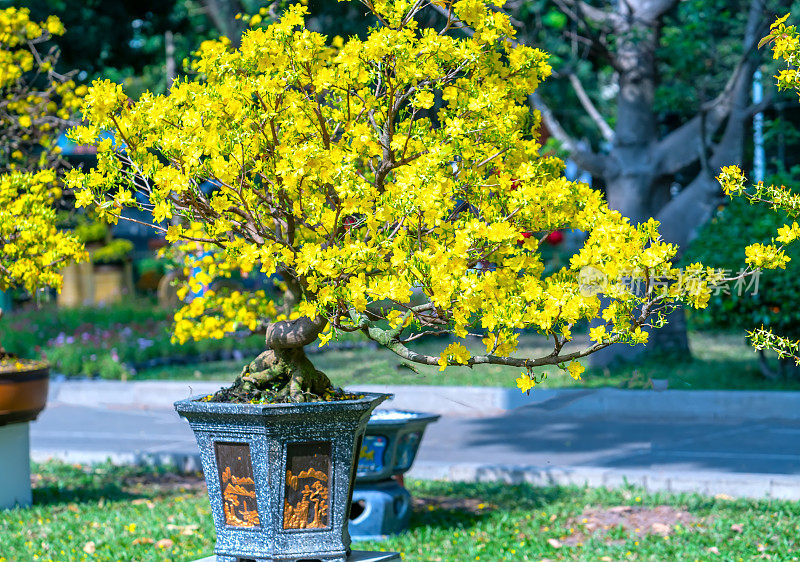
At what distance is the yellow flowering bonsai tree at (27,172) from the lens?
4.75 metres

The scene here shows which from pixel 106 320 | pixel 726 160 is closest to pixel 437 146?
pixel 726 160

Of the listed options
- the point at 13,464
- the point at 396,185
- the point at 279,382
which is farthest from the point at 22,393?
the point at 396,185

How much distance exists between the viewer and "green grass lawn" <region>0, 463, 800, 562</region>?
509cm

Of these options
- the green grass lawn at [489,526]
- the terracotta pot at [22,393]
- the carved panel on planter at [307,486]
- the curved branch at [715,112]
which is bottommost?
the green grass lawn at [489,526]

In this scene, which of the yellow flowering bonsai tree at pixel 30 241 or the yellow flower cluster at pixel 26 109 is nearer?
the yellow flowering bonsai tree at pixel 30 241

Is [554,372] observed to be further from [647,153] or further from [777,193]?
[777,193]

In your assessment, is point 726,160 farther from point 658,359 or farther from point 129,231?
point 129,231

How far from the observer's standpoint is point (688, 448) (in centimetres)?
834

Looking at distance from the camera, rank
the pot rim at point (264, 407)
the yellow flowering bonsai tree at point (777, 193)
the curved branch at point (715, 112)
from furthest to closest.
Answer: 1. the curved branch at point (715, 112)
2. the pot rim at point (264, 407)
3. the yellow flowering bonsai tree at point (777, 193)

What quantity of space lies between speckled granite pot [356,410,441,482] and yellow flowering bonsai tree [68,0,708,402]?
5.50 feet

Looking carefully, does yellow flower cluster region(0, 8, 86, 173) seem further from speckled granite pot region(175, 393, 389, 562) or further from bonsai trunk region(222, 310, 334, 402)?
speckled granite pot region(175, 393, 389, 562)

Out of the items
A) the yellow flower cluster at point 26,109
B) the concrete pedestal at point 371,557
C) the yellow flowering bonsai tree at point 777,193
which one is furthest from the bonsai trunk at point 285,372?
the yellow flower cluster at point 26,109

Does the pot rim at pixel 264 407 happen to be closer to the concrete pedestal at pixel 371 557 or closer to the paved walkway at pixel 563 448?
the concrete pedestal at pixel 371 557

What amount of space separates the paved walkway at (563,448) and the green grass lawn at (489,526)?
0.27 meters
